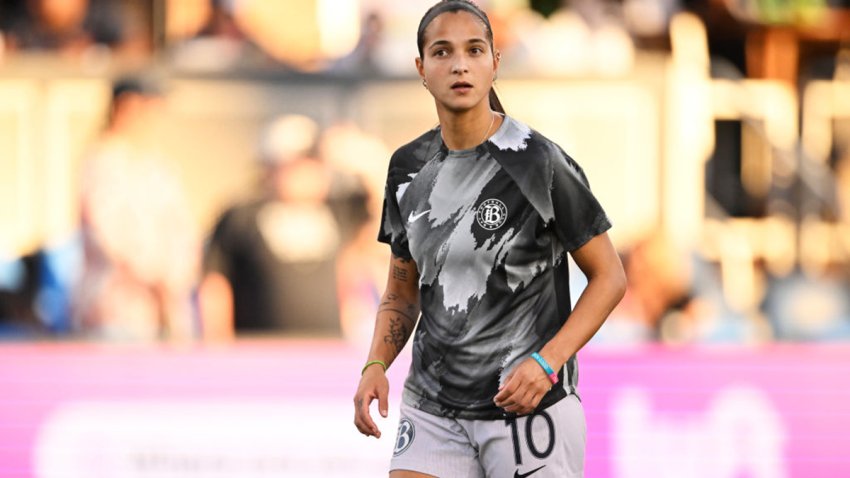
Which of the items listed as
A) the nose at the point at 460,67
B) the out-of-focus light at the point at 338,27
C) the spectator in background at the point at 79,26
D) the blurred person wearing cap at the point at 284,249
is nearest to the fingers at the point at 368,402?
the nose at the point at 460,67

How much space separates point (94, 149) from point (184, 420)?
235 cm

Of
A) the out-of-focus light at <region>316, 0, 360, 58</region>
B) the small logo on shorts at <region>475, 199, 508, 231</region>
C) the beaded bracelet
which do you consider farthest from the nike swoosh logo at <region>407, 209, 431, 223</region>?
the out-of-focus light at <region>316, 0, 360, 58</region>

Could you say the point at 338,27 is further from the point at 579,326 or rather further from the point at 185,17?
the point at 579,326

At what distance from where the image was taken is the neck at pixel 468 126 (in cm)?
321

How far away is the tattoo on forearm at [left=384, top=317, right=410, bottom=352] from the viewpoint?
346 centimetres

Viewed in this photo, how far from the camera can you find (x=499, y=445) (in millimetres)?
3195

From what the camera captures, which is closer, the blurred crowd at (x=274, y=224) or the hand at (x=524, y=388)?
the hand at (x=524, y=388)

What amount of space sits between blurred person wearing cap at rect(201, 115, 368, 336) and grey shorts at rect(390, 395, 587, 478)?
221 inches

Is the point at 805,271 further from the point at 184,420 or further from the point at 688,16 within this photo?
the point at 184,420

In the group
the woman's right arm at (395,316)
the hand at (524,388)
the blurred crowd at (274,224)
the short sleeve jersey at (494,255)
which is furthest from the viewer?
the blurred crowd at (274,224)

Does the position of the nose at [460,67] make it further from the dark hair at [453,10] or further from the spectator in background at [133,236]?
the spectator in background at [133,236]

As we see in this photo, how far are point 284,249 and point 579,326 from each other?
5.94m

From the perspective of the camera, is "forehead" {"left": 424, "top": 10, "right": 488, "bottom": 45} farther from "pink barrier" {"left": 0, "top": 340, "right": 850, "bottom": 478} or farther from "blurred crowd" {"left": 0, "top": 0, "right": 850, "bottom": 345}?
"blurred crowd" {"left": 0, "top": 0, "right": 850, "bottom": 345}

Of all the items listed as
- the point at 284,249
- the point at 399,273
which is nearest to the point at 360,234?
the point at 284,249
